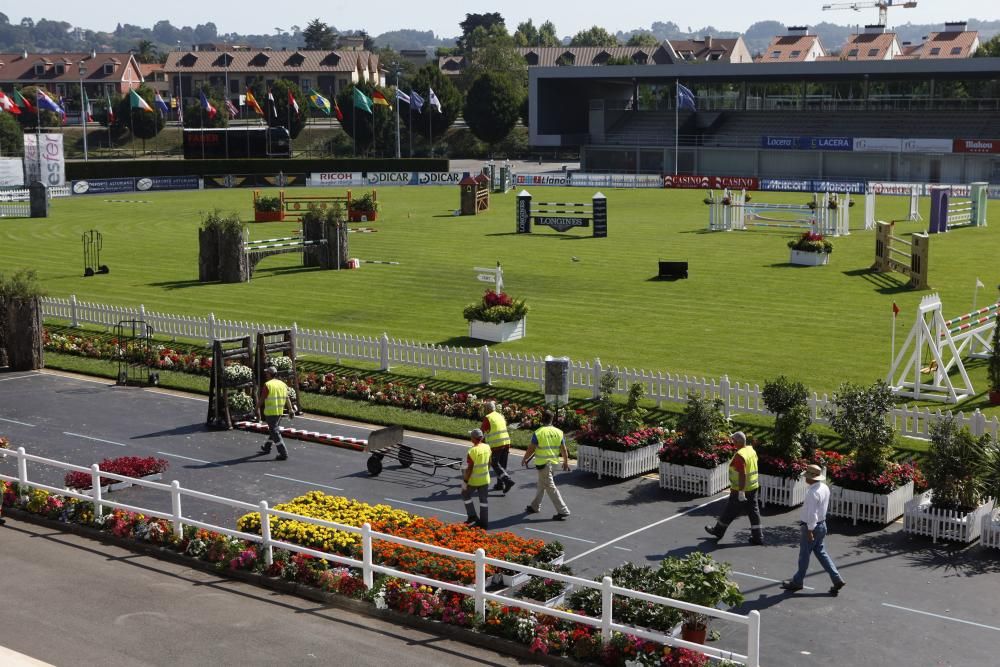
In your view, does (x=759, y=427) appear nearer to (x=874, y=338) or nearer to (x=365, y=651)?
(x=874, y=338)

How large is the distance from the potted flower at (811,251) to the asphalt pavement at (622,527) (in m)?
24.0

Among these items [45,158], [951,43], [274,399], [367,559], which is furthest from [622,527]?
[951,43]

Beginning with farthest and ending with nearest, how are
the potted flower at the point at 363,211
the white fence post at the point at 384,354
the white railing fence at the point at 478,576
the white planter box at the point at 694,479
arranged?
1. the potted flower at the point at 363,211
2. the white fence post at the point at 384,354
3. the white planter box at the point at 694,479
4. the white railing fence at the point at 478,576

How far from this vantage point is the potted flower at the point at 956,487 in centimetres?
1684

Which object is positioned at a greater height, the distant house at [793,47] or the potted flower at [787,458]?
the distant house at [793,47]

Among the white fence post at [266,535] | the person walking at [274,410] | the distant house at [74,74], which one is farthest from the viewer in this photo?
the distant house at [74,74]

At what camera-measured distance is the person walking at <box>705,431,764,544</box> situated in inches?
654

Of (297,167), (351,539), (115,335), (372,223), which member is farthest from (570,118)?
(351,539)

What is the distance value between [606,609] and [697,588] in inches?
40.6

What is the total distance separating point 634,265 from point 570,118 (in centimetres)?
7098

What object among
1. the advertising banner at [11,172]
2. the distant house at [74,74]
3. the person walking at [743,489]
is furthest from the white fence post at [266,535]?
the distant house at [74,74]

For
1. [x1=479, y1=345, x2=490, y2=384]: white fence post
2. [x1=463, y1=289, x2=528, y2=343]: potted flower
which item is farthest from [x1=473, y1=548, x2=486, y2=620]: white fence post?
[x1=463, y1=289, x2=528, y2=343]: potted flower

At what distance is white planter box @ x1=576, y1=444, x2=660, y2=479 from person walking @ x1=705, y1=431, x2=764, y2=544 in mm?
3172

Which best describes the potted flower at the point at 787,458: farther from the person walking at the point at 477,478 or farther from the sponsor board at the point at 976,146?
the sponsor board at the point at 976,146
